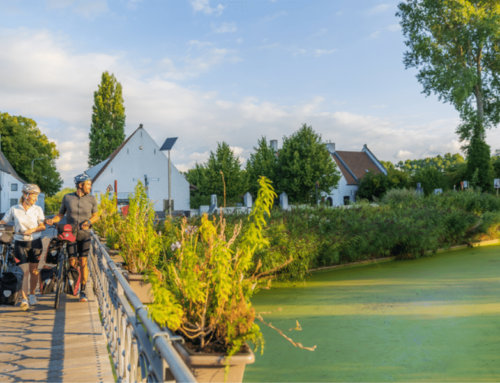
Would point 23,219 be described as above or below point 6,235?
above

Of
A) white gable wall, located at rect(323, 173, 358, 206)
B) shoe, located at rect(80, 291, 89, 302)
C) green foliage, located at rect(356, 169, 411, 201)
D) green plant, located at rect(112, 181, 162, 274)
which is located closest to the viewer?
green plant, located at rect(112, 181, 162, 274)

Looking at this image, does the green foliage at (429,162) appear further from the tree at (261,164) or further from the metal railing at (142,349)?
the metal railing at (142,349)

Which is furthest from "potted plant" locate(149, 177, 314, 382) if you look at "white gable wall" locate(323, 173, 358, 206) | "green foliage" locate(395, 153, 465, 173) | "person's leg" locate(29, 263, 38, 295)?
"green foliage" locate(395, 153, 465, 173)

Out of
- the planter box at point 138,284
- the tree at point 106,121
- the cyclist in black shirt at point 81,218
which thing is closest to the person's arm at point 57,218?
the cyclist in black shirt at point 81,218

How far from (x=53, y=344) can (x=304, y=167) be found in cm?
3247

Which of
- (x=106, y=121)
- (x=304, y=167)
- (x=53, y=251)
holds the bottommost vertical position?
(x=53, y=251)

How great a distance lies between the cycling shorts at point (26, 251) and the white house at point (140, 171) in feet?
99.2

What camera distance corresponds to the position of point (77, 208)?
5.57 meters

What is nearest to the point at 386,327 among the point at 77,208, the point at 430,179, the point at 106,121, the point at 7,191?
the point at 77,208

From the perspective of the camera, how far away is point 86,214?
562 centimetres

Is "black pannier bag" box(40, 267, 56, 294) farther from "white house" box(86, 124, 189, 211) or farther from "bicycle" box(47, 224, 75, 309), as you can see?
"white house" box(86, 124, 189, 211)

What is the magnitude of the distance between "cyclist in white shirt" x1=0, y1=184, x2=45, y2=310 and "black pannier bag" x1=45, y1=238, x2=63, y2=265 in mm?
151

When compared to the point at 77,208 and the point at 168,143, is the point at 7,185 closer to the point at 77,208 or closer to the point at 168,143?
the point at 168,143

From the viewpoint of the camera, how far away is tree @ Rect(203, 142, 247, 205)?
118 ft
